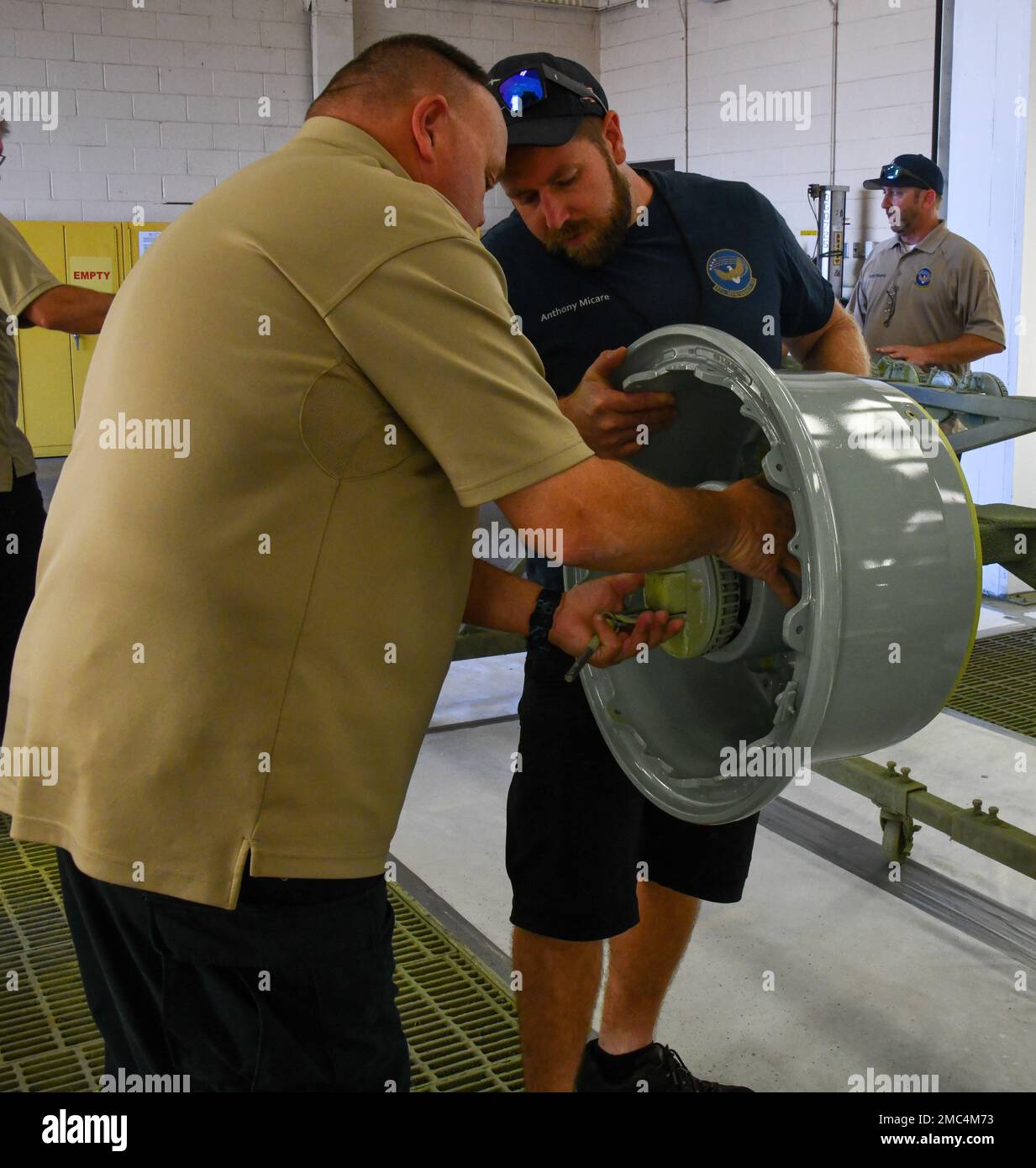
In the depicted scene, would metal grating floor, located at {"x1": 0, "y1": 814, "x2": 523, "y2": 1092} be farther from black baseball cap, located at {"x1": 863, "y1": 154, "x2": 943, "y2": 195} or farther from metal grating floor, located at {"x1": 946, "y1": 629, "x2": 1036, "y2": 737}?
black baseball cap, located at {"x1": 863, "y1": 154, "x2": 943, "y2": 195}

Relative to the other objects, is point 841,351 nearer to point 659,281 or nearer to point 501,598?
point 659,281

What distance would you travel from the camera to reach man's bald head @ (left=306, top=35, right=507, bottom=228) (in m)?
1.30

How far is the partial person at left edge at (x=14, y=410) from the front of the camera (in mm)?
3055

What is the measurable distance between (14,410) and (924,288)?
3.58 metres

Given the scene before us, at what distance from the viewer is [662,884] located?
2084 millimetres

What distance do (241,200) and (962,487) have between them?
37.3 inches

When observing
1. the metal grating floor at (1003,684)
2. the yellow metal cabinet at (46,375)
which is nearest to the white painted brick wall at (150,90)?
the yellow metal cabinet at (46,375)

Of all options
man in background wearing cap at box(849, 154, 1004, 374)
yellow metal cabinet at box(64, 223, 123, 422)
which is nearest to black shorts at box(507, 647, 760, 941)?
man in background wearing cap at box(849, 154, 1004, 374)

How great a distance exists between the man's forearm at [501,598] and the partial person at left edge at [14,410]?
5.91 feet

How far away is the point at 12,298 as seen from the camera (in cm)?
306

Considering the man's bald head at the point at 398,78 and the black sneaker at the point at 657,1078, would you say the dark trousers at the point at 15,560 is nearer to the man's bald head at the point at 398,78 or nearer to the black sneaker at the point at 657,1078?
the black sneaker at the point at 657,1078

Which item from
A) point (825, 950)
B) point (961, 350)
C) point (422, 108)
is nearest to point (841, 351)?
point (422, 108)

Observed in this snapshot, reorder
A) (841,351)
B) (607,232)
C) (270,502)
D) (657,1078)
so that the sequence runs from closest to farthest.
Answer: (270,502) → (607,232) → (657,1078) → (841,351)

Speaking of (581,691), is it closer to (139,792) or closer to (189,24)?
(139,792)
